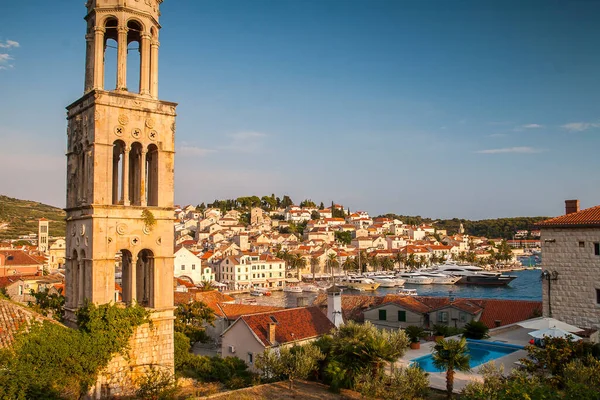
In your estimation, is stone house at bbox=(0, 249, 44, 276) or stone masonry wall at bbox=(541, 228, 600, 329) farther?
stone house at bbox=(0, 249, 44, 276)

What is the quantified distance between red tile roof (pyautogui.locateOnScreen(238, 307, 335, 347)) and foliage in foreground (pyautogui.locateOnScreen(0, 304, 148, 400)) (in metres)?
9.22

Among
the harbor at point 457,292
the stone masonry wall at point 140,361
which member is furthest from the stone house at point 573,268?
the harbor at point 457,292

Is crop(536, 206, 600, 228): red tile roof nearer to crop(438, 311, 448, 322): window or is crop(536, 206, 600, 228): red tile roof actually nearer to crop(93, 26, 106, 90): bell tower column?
crop(438, 311, 448, 322): window

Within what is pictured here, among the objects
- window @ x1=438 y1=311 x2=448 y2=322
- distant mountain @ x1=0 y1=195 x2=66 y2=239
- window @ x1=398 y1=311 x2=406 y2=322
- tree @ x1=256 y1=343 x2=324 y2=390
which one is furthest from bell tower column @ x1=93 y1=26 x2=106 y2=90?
distant mountain @ x1=0 y1=195 x2=66 y2=239

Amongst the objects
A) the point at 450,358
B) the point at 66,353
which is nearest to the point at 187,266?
the point at 66,353

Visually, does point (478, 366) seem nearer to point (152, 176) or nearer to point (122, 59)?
point (152, 176)

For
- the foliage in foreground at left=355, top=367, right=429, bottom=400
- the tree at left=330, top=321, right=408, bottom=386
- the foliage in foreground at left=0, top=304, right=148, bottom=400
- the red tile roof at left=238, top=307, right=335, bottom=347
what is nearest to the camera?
the foliage in foreground at left=0, top=304, right=148, bottom=400

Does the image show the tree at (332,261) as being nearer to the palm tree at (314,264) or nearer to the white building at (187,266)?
the palm tree at (314,264)

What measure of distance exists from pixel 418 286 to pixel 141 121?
282 feet

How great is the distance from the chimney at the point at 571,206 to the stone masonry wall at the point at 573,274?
2.72m

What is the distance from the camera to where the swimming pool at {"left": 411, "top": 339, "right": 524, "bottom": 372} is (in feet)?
66.7

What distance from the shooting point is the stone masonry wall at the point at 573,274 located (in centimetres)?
2011

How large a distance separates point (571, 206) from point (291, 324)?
1432cm

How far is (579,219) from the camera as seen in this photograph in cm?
2084
